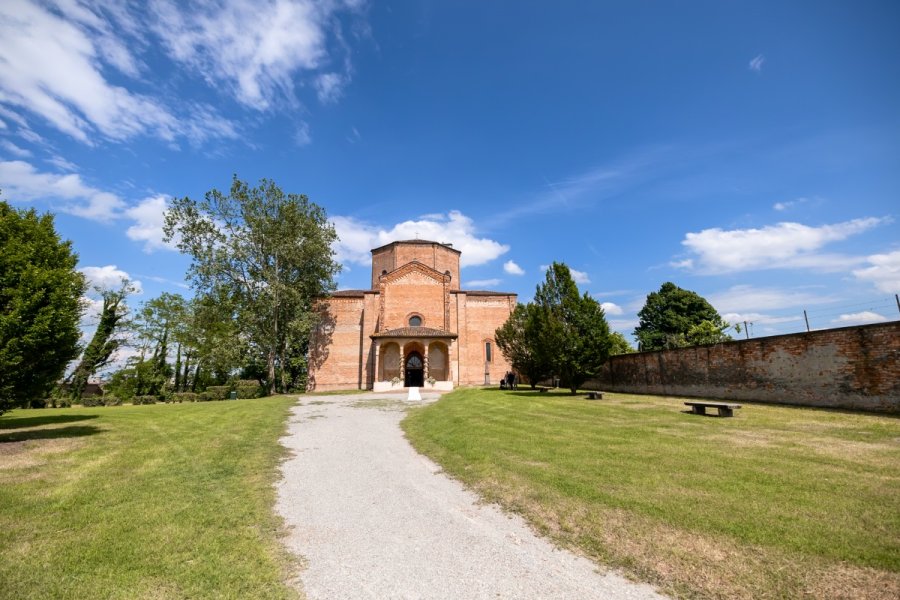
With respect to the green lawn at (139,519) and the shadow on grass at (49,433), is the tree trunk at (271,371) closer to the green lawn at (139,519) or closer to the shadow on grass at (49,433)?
the shadow on grass at (49,433)

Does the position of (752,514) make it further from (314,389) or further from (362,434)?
(314,389)

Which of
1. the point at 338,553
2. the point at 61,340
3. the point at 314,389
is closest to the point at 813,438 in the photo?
the point at 338,553

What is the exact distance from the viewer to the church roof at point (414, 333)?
33719 millimetres

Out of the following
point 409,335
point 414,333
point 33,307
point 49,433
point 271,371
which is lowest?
point 49,433


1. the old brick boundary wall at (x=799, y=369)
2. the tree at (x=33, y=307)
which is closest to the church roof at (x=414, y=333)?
the old brick boundary wall at (x=799, y=369)

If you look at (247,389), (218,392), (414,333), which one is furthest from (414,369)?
(218,392)

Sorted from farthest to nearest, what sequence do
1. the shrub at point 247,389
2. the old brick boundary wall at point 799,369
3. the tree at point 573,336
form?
the shrub at point 247,389 < the tree at point 573,336 < the old brick boundary wall at point 799,369

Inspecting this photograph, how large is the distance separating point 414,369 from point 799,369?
26.6 m

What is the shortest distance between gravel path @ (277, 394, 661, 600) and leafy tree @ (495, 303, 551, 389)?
17027 millimetres

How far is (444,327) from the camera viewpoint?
1454 inches

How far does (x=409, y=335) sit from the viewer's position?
33.8m

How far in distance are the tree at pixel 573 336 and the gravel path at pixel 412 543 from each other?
1538 centimetres

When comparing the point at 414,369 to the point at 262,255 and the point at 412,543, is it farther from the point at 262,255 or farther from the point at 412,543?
the point at 412,543

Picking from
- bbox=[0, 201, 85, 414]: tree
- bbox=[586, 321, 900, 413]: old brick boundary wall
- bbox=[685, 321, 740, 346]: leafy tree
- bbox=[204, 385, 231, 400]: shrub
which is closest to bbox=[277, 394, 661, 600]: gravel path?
bbox=[0, 201, 85, 414]: tree
